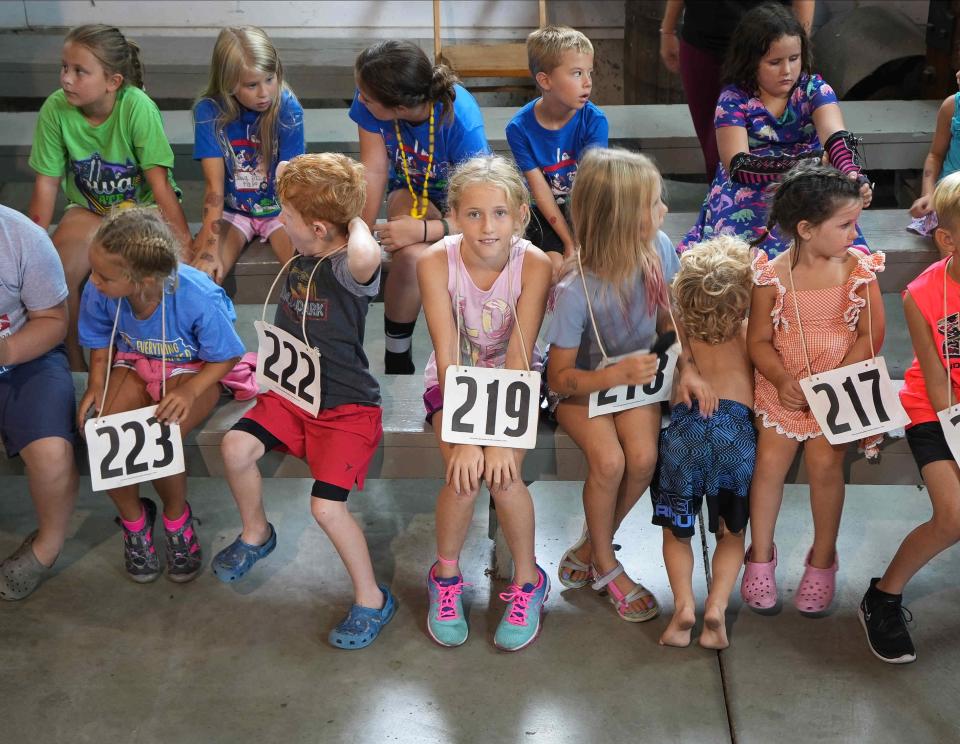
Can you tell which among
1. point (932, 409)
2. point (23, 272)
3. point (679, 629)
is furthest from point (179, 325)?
point (932, 409)

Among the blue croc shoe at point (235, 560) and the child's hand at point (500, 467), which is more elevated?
the child's hand at point (500, 467)

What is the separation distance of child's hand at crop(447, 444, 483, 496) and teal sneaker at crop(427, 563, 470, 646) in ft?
0.86

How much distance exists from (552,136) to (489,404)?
98 cm

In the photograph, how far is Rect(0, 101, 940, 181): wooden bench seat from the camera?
3822 millimetres

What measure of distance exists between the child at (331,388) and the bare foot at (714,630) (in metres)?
0.75

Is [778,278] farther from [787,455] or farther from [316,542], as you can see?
[316,542]

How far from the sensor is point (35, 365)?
8.49 ft

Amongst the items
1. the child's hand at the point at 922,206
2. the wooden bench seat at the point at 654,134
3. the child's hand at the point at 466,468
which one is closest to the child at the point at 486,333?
the child's hand at the point at 466,468

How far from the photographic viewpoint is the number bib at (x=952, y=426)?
2.27 meters

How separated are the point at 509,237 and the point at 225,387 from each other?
2.86ft

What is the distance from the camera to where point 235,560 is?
2.55 m

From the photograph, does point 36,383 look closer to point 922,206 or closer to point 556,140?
point 556,140

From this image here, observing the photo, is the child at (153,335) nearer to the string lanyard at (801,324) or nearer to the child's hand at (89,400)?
the child's hand at (89,400)

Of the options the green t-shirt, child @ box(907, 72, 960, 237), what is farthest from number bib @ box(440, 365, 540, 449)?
child @ box(907, 72, 960, 237)
